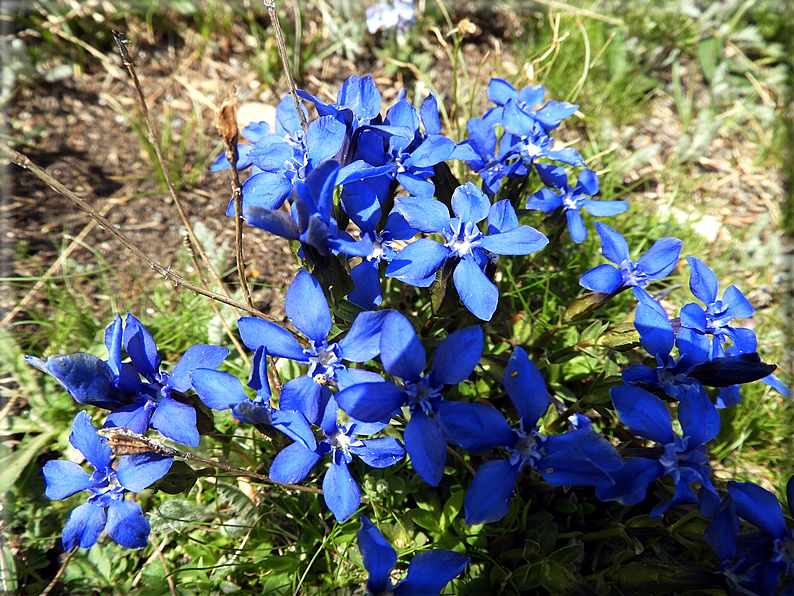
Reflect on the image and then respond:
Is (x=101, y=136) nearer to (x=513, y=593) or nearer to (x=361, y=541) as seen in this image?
(x=361, y=541)

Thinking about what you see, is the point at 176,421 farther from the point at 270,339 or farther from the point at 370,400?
the point at 370,400

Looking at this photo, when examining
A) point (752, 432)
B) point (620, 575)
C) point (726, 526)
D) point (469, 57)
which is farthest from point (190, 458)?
point (469, 57)

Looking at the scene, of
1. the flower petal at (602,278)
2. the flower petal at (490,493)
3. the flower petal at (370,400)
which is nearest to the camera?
the flower petal at (370,400)

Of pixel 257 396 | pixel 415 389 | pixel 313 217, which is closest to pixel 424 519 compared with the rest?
pixel 415 389

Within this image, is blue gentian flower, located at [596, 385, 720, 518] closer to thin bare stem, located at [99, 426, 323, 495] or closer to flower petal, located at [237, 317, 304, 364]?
flower petal, located at [237, 317, 304, 364]

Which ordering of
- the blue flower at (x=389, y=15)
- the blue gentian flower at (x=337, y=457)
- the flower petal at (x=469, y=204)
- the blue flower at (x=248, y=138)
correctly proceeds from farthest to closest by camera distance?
the blue flower at (x=389, y=15), the blue flower at (x=248, y=138), the flower petal at (x=469, y=204), the blue gentian flower at (x=337, y=457)

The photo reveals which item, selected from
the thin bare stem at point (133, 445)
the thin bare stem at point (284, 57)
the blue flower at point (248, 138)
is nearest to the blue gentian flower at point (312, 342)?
the thin bare stem at point (133, 445)

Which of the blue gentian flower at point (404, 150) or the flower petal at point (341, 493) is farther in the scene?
the blue gentian flower at point (404, 150)

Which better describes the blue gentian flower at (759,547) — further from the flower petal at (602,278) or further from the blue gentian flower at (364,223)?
the blue gentian flower at (364,223)
